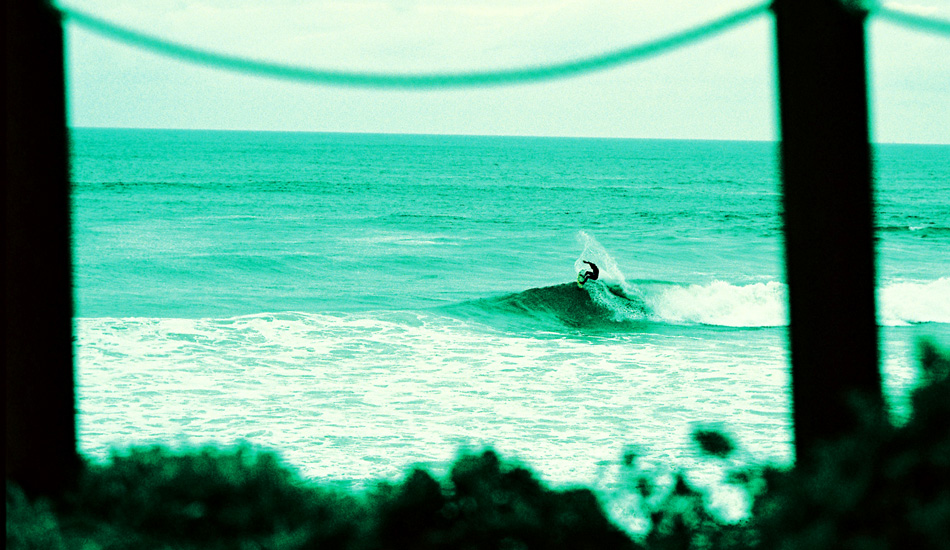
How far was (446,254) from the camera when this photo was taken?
24.3 m

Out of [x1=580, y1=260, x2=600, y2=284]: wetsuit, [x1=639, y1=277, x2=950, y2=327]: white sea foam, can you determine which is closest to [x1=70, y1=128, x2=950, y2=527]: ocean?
A: [x1=639, y1=277, x2=950, y2=327]: white sea foam

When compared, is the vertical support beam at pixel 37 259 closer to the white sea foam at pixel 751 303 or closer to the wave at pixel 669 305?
the wave at pixel 669 305

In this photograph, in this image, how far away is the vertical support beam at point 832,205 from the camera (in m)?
2.11

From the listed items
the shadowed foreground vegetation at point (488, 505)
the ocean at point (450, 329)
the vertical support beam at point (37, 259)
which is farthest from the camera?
the ocean at point (450, 329)

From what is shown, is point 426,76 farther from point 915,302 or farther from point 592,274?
point 592,274

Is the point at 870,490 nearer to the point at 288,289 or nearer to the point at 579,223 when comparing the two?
the point at 288,289

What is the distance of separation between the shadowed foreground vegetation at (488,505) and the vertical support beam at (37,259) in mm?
155

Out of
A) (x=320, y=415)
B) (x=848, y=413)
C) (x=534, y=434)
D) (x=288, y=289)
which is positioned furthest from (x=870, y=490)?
(x=288, y=289)

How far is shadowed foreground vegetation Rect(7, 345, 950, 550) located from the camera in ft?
5.49

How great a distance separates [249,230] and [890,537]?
94.9 ft

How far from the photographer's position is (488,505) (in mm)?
2018

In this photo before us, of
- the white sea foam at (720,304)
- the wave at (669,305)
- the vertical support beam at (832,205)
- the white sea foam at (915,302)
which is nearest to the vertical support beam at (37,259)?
the vertical support beam at (832,205)

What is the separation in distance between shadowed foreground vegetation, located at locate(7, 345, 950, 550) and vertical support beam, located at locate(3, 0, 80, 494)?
15 cm

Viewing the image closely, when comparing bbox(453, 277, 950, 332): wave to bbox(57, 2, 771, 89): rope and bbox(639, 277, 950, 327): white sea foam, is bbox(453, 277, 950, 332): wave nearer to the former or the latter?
bbox(639, 277, 950, 327): white sea foam
